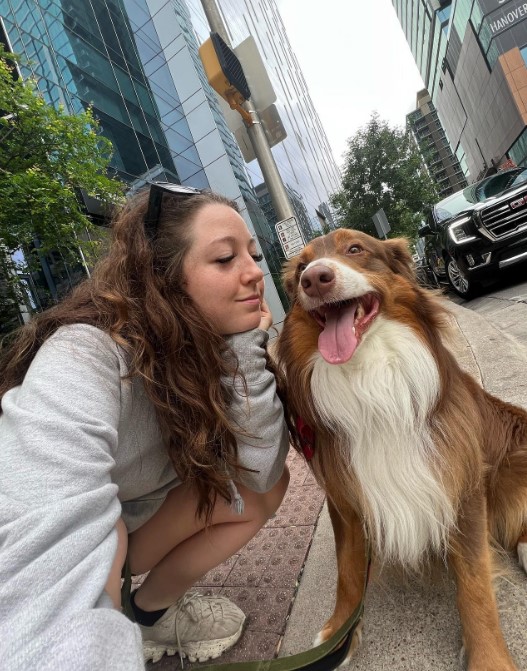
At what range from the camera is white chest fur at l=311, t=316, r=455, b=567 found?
147 cm

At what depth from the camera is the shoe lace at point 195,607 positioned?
1.64m

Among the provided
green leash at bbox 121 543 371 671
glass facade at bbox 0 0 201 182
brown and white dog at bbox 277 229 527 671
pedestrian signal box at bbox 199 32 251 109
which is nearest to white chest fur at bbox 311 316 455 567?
brown and white dog at bbox 277 229 527 671

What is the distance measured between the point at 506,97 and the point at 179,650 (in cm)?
4992

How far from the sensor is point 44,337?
4.30 feet

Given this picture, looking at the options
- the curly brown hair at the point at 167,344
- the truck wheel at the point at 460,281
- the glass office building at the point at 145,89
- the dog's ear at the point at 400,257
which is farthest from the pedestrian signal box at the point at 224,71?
the glass office building at the point at 145,89

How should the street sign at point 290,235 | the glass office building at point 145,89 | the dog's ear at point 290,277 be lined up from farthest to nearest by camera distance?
the glass office building at point 145,89 → the street sign at point 290,235 → the dog's ear at point 290,277

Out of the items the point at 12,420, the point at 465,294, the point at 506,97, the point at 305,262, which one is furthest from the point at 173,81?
the point at 506,97

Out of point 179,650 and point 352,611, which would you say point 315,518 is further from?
point 179,650

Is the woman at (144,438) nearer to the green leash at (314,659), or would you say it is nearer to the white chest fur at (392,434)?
the white chest fur at (392,434)

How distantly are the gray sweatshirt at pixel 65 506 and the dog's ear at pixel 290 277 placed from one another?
3.39 ft

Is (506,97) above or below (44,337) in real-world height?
above

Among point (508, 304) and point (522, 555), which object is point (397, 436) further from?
point (508, 304)

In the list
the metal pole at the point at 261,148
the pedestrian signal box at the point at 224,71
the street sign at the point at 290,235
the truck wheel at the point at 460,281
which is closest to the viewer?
the pedestrian signal box at the point at 224,71

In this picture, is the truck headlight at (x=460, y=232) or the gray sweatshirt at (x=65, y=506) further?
the truck headlight at (x=460, y=232)
